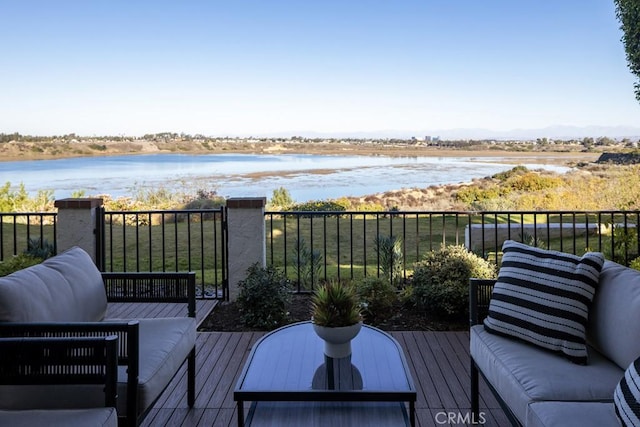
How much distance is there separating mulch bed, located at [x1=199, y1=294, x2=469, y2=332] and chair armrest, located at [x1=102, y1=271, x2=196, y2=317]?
4.03ft

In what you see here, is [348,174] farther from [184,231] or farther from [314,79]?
[184,231]

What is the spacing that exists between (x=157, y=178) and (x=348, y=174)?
672 centimetres

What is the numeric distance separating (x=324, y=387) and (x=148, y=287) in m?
1.36

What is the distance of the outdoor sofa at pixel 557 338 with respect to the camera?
5.45 feet

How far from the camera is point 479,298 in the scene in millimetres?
2469

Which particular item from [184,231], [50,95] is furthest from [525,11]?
[50,95]

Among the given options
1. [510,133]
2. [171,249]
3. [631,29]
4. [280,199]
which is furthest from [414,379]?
[510,133]

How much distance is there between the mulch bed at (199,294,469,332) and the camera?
379 cm

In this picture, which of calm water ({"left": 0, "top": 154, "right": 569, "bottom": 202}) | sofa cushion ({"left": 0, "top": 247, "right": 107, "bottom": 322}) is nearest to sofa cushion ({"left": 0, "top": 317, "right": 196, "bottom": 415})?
sofa cushion ({"left": 0, "top": 247, "right": 107, "bottom": 322})

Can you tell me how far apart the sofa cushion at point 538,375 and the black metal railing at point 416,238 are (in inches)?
53.7

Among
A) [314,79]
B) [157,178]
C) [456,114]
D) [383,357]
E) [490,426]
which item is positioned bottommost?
[490,426]

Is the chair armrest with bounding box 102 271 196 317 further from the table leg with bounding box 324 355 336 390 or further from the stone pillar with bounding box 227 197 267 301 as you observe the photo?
the stone pillar with bounding box 227 197 267 301

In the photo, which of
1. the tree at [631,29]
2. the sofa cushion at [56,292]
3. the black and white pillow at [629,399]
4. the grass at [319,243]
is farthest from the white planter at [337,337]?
the tree at [631,29]

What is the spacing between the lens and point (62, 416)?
59.8 inches
